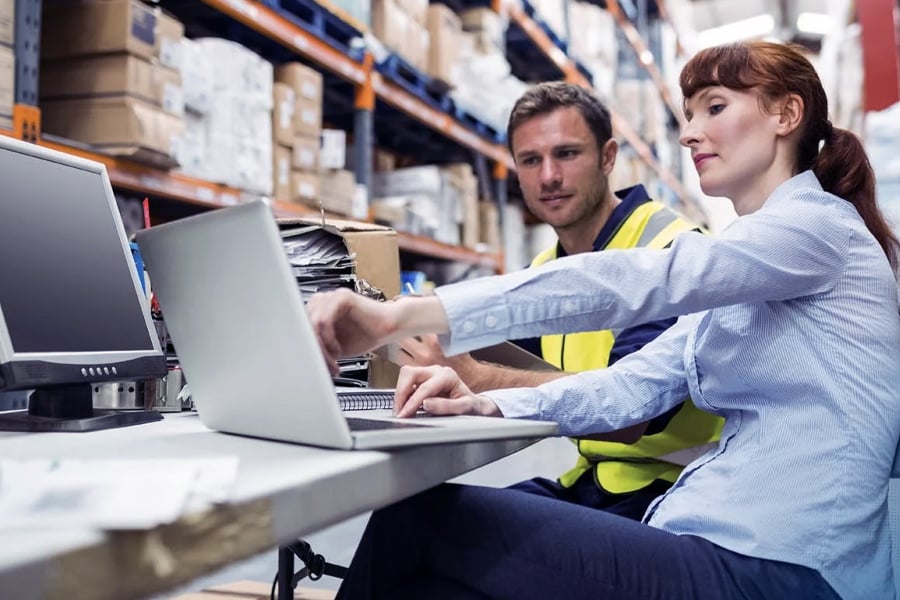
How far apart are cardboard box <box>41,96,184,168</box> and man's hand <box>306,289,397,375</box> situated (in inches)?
67.6

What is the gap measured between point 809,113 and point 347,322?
2.69 feet

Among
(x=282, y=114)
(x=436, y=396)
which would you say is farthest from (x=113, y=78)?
(x=436, y=396)

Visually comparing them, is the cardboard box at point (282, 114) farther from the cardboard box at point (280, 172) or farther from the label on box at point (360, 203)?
the label on box at point (360, 203)

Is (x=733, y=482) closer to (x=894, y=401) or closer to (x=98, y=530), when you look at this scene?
(x=894, y=401)

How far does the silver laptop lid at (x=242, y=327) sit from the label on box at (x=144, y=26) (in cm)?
166

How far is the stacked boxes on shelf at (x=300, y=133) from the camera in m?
3.21

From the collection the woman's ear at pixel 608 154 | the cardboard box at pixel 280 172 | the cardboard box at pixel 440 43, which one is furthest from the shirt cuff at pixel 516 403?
the cardboard box at pixel 440 43

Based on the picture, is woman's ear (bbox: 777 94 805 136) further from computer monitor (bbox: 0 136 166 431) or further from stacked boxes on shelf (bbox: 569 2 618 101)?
stacked boxes on shelf (bbox: 569 2 618 101)

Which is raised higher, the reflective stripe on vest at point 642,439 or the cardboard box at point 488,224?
the cardboard box at point 488,224

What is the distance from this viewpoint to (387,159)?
15.1ft

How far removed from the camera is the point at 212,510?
512mm

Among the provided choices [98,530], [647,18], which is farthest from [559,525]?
[647,18]

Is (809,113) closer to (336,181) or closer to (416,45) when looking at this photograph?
(336,181)

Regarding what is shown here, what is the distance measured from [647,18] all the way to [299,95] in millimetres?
7858
